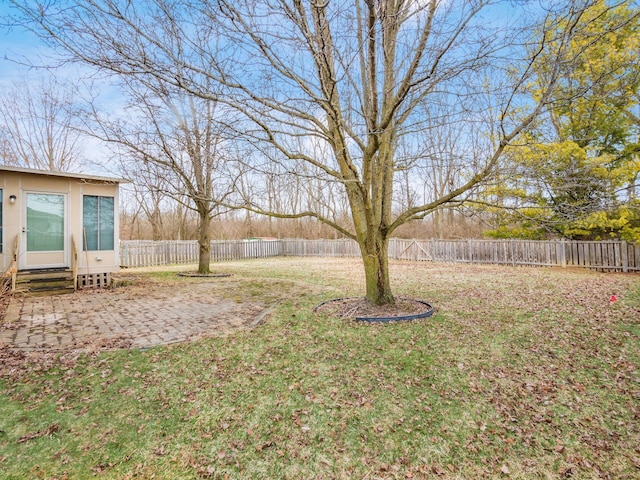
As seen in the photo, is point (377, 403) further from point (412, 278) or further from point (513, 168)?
point (412, 278)

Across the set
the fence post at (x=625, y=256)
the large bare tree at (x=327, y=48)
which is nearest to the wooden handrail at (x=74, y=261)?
the large bare tree at (x=327, y=48)

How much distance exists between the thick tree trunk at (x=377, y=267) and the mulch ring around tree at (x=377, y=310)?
0.16 meters

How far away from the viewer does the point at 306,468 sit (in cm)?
229

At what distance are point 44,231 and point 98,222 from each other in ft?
3.80

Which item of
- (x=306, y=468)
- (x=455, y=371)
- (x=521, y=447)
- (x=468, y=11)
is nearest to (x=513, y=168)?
(x=468, y=11)

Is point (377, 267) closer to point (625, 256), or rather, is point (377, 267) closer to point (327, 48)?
point (327, 48)

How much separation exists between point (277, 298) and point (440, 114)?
4762 millimetres

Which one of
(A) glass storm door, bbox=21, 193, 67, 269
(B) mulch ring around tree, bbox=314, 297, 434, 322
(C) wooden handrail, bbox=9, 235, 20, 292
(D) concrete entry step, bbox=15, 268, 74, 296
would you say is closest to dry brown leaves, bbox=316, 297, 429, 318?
(B) mulch ring around tree, bbox=314, 297, 434, 322

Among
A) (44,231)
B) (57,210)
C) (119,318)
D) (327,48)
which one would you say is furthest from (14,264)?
(327,48)

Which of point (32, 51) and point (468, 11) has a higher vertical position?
point (468, 11)

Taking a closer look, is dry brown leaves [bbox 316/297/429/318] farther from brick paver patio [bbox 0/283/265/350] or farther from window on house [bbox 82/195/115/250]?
window on house [bbox 82/195/115/250]

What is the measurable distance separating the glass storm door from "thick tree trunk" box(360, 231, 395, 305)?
26.1 ft

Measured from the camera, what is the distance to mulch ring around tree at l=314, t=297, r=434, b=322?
5.11 metres

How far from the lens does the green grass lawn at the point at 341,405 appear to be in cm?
232
